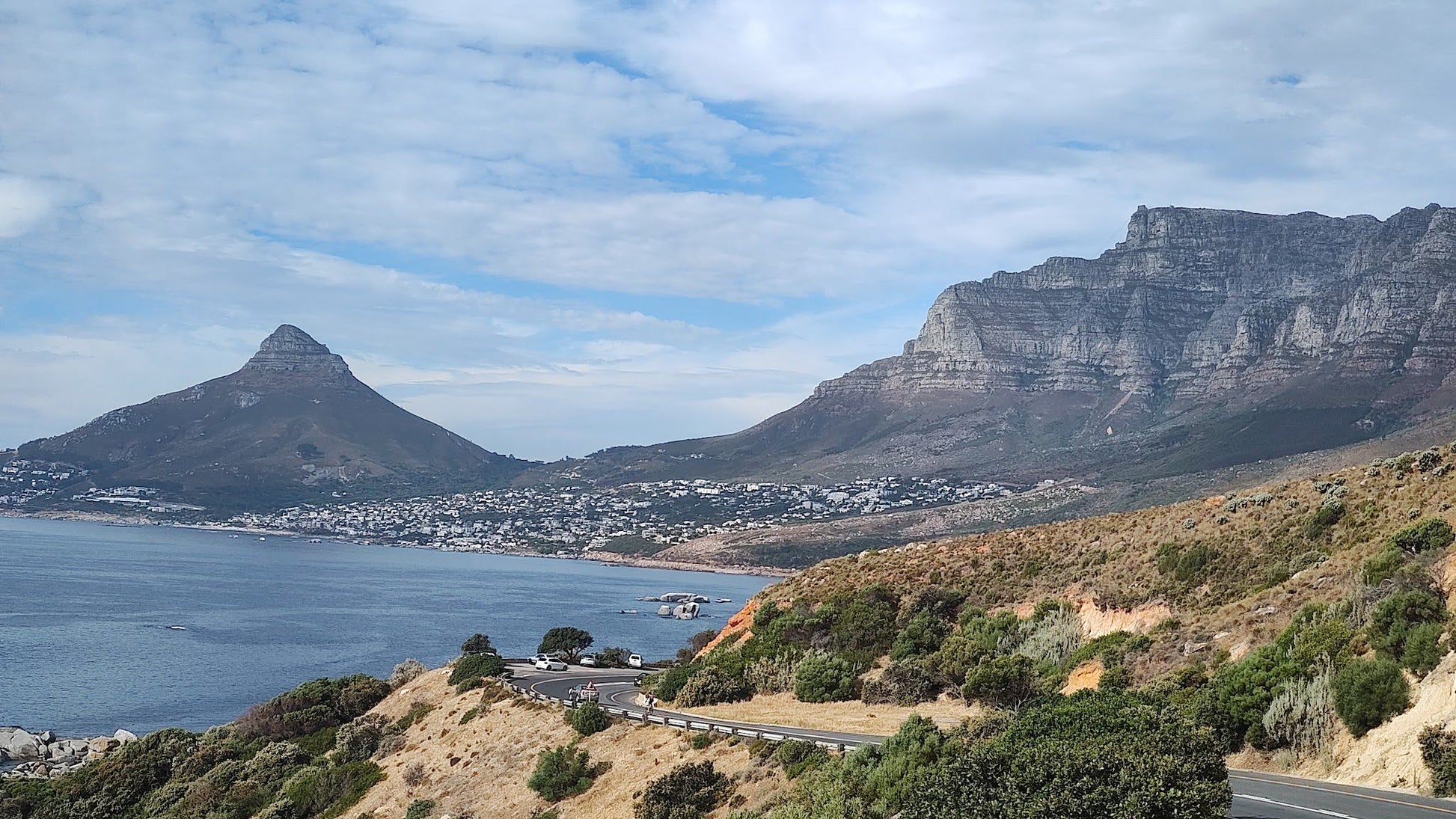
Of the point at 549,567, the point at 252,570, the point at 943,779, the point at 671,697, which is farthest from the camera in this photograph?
the point at 549,567

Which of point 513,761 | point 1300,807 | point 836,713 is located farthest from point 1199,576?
point 513,761

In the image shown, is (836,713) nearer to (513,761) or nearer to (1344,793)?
(513,761)

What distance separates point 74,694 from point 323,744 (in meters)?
37.4

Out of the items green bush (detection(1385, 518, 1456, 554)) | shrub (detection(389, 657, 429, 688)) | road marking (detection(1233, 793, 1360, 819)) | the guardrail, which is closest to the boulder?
shrub (detection(389, 657, 429, 688))

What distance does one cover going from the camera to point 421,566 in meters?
182

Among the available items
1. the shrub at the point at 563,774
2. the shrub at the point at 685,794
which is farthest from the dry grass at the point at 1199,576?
the shrub at the point at 563,774

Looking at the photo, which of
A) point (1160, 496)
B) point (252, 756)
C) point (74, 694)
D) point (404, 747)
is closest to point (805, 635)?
point (404, 747)

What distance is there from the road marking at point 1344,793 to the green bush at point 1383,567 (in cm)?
740

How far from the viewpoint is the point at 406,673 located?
47000 millimetres

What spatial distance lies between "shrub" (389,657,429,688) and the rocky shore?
44.3ft

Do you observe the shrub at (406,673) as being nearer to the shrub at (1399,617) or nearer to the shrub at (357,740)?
the shrub at (357,740)

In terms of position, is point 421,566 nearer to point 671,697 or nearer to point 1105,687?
point 671,697

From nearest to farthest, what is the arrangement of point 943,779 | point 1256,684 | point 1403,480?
point 943,779, point 1256,684, point 1403,480

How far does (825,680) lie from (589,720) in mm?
7471
